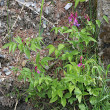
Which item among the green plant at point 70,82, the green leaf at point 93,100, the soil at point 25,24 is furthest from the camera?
the soil at point 25,24

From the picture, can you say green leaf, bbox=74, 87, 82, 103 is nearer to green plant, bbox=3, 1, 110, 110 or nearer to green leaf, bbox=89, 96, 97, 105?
green plant, bbox=3, 1, 110, 110

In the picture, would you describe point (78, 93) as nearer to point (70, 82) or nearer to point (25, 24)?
point (70, 82)

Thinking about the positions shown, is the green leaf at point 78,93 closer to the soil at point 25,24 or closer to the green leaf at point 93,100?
the green leaf at point 93,100

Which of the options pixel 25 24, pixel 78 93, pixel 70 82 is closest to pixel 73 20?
pixel 25 24

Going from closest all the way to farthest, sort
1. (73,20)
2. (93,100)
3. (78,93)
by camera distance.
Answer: (78,93) → (93,100) → (73,20)

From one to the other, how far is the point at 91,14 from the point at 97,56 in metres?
0.81

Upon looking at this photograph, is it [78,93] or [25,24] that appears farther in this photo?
[25,24]

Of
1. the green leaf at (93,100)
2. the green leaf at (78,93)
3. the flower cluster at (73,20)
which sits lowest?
the green leaf at (93,100)

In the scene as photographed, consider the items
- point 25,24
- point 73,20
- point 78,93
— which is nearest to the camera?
point 78,93

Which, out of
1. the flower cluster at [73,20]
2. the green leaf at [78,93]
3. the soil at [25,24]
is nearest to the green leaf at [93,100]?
the green leaf at [78,93]

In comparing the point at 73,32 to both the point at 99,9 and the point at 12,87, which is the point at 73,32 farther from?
the point at 12,87

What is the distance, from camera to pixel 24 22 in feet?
10.4

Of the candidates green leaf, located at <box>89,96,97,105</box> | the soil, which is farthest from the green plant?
the soil

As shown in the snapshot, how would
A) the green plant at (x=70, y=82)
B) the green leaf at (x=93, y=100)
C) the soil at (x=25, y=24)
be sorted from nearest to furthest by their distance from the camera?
the green plant at (x=70, y=82)
the green leaf at (x=93, y=100)
the soil at (x=25, y=24)
